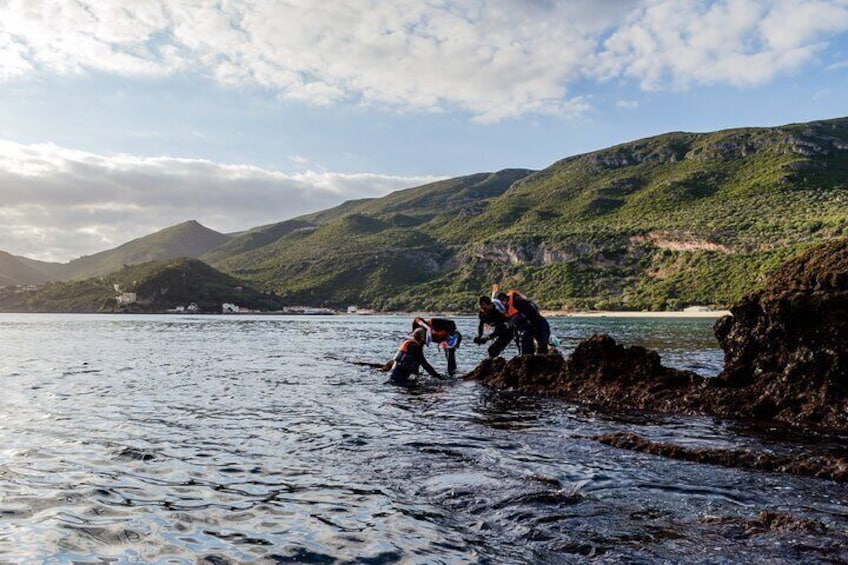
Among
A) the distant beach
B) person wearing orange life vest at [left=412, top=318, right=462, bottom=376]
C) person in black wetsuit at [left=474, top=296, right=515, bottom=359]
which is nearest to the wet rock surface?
person in black wetsuit at [left=474, top=296, right=515, bottom=359]

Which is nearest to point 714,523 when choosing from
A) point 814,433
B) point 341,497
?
Result: point 341,497

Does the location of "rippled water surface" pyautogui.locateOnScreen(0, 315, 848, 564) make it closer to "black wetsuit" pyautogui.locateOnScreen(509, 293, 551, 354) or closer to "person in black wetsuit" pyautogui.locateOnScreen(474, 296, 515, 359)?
"person in black wetsuit" pyautogui.locateOnScreen(474, 296, 515, 359)

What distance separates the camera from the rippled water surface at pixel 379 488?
5.29m

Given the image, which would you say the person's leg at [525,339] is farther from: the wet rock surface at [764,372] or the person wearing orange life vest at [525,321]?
the wet rock surface at [764,372]

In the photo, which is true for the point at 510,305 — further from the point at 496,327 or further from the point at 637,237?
the point at 637,237

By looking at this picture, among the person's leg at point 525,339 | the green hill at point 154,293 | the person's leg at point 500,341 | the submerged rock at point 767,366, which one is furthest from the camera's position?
the green hill at point 154,293

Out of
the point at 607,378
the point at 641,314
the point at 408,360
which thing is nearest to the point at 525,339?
the point at 408,360

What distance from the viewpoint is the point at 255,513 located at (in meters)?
6.35

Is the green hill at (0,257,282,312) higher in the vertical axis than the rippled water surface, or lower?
higher

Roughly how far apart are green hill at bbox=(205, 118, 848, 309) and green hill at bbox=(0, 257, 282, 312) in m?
13.6

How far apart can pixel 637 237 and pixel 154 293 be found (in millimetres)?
126734

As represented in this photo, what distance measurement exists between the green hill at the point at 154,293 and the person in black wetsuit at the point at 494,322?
137249 millimetres

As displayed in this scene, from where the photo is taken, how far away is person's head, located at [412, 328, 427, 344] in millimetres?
18422

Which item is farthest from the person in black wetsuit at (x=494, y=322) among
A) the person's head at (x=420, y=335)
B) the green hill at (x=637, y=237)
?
the green hill at (x=637, y=237)
